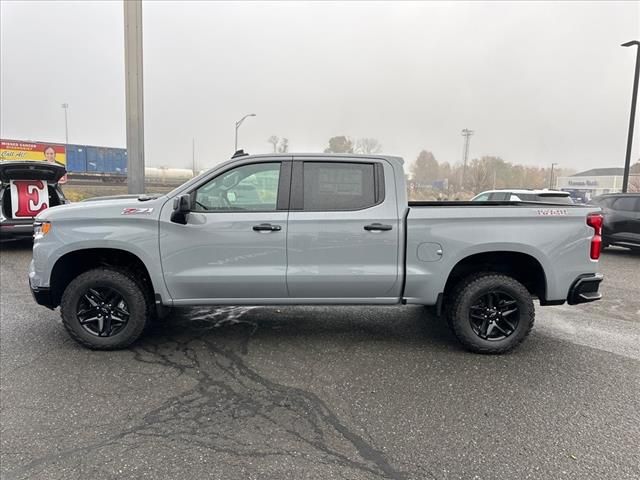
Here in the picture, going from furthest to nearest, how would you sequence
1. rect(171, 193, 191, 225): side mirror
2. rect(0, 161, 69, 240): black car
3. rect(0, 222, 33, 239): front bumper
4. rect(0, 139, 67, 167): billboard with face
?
rect(0, 139, 67, 167): billboard with face, rect(0, 222, 33, 239): front bumper, rect(0, 161, 69, 240): black car, rect(171, 193, 191, 225): side mirror

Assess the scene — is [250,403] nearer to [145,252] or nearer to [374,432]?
[374,432]

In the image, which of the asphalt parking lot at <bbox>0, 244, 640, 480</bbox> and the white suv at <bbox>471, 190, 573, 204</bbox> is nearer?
the asphalt parking lot at <bbox>0, 244, 640, 480</bbox>

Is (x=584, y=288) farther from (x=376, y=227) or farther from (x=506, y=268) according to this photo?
(x=376, y=227)

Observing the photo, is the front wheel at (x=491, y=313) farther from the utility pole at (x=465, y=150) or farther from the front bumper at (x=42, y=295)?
the utility pole at (x=465, y=150)

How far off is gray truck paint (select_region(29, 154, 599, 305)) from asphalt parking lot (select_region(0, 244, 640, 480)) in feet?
2.25

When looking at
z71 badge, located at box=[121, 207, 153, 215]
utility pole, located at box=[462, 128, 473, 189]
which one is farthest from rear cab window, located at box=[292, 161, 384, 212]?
utility pole, located at box=[462, 128, 473, 189]

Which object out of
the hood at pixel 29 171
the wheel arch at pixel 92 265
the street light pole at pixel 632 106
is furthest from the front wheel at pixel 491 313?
the street light pole at pixel 632 106

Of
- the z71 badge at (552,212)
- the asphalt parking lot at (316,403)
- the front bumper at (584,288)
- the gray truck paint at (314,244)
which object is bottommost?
the asphalt parking lot at (316,403)

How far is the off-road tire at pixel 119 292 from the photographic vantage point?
157 inches

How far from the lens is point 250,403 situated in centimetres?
315

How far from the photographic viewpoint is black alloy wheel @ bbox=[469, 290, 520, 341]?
161 inches

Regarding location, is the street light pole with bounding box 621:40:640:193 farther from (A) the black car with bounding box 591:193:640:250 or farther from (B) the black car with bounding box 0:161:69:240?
(B) the black car with bounding box 0:161:69:240

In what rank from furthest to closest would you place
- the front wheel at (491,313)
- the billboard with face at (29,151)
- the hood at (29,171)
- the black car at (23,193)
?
the billboard with face at (29,151) → the black car at (23,193) → the hood at (29,171) → the front wheel at (491,313)

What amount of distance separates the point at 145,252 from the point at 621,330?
17.6 ft
